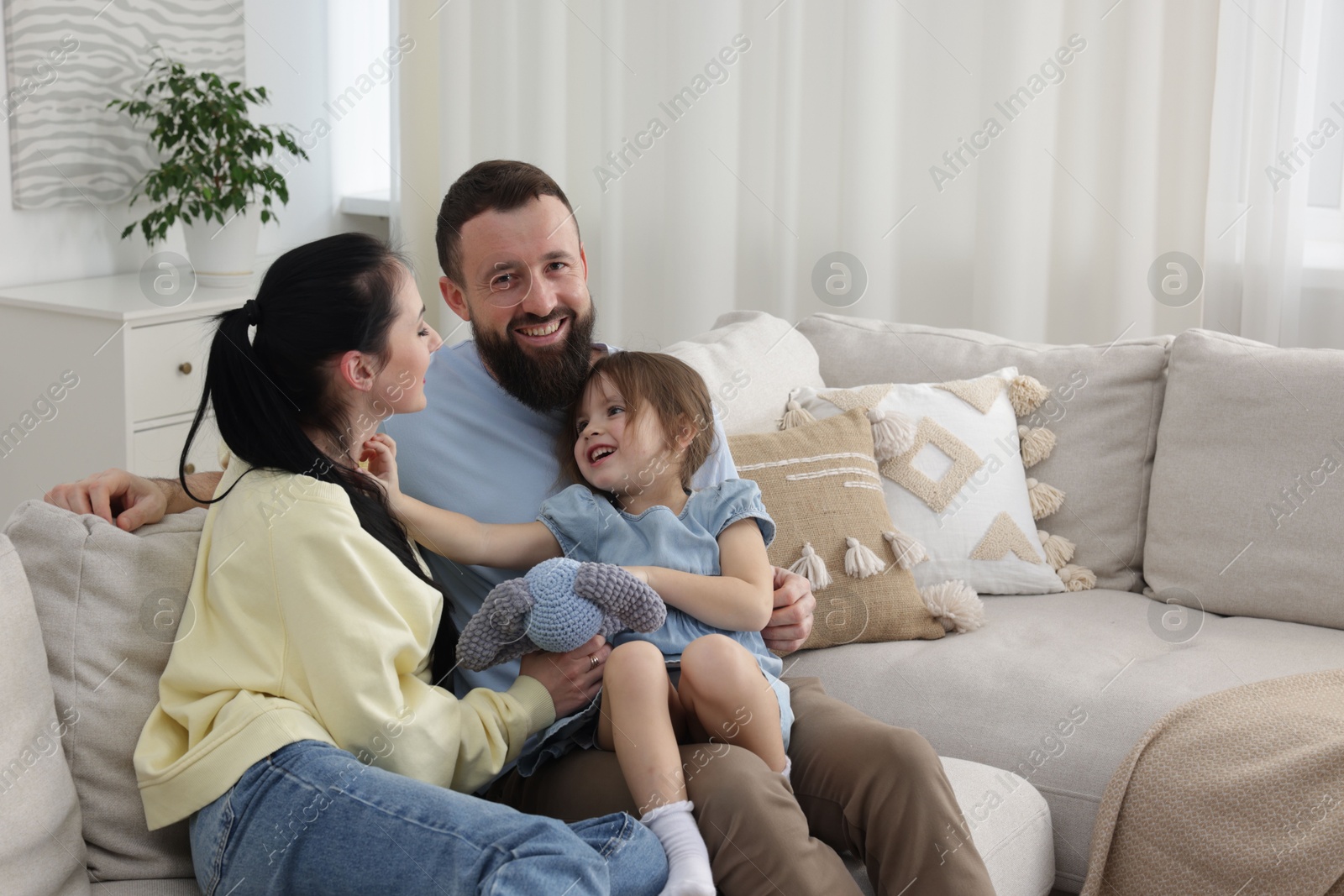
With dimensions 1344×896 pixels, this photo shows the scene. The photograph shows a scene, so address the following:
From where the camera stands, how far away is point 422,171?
12.5 ft

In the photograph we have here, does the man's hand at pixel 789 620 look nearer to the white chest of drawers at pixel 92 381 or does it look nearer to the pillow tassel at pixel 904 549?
the pillow tassel at pixel 904 549

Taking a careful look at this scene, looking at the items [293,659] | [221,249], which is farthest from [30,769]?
[221,249]

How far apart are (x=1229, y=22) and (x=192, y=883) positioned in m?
2.51

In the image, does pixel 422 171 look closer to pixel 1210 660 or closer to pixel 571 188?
pixel 571 188

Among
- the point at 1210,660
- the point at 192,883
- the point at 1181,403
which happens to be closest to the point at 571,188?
the point at 1181,403

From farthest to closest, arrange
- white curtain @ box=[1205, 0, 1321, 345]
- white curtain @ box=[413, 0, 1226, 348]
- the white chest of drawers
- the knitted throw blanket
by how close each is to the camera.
Result: the white chest of drawers → white curtain @ box=[413, 0, 1226, 348] → white curtain @ box=[1205, 0, 1321, 345] → the knitted throw blanket

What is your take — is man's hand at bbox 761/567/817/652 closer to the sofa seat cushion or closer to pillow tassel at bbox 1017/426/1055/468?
the sofa seat cushion

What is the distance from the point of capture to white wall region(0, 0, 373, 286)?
10.4ft

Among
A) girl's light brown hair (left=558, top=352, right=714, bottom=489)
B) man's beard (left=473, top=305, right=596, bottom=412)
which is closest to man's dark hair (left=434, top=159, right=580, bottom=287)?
man's beard (left=473, top=305, right=596, bottom=412)

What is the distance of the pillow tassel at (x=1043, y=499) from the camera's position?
7.28 ft

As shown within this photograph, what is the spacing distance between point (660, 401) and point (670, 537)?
0.62ft

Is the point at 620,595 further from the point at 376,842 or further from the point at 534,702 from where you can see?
the point at 376,842

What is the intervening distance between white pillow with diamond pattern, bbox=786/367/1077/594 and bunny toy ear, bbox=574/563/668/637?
843 millimetres

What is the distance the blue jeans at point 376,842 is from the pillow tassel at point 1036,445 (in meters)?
1.30
